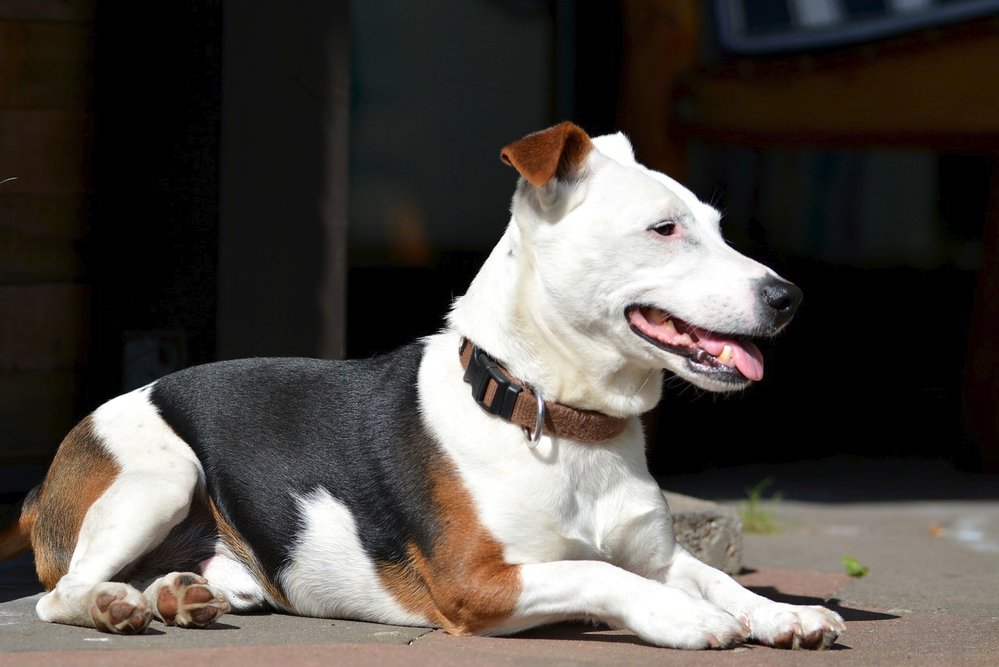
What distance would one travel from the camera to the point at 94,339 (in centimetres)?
534

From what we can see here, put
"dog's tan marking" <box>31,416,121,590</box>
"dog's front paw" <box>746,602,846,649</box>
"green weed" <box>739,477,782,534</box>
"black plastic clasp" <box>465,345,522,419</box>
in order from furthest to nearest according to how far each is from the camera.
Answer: "green weed" <box>739,477,782,534</box> < "dog's tan marking" <box>31,416,121,590</box> < "black plastic clasp" <box>465,345,522,419</box> < "dog's front paw" <box>746,602,846,649</box>

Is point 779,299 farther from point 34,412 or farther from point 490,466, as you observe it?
point 34,412

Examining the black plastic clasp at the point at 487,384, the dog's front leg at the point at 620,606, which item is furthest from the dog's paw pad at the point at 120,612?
the black plastic clasp at the point at 487,384

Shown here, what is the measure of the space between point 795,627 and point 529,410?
0.83m

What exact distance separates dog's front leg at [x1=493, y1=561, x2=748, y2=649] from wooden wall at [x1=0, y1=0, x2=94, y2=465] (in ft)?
8.24

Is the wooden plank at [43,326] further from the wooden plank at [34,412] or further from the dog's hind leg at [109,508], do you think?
the dog's hind leg at [109,508]

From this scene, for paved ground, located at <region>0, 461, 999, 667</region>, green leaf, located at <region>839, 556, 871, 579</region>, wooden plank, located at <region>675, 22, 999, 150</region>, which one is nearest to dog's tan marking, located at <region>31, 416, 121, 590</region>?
paved ground, located at <region>0, 461, 999, 667</region>

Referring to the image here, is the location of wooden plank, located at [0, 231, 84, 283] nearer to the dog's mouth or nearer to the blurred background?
the blurred background

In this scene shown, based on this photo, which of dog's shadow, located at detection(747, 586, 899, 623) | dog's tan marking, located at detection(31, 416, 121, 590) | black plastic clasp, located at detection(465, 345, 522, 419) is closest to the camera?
black plastic clasp, located at detection(465, 345, 522, 419)

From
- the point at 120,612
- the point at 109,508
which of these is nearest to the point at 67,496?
the point at 109,508

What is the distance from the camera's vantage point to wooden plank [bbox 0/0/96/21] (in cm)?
515

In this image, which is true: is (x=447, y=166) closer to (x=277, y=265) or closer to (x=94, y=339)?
(x=277, y=265)

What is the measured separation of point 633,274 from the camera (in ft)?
11.8

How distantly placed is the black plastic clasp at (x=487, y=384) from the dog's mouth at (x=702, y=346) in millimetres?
350
